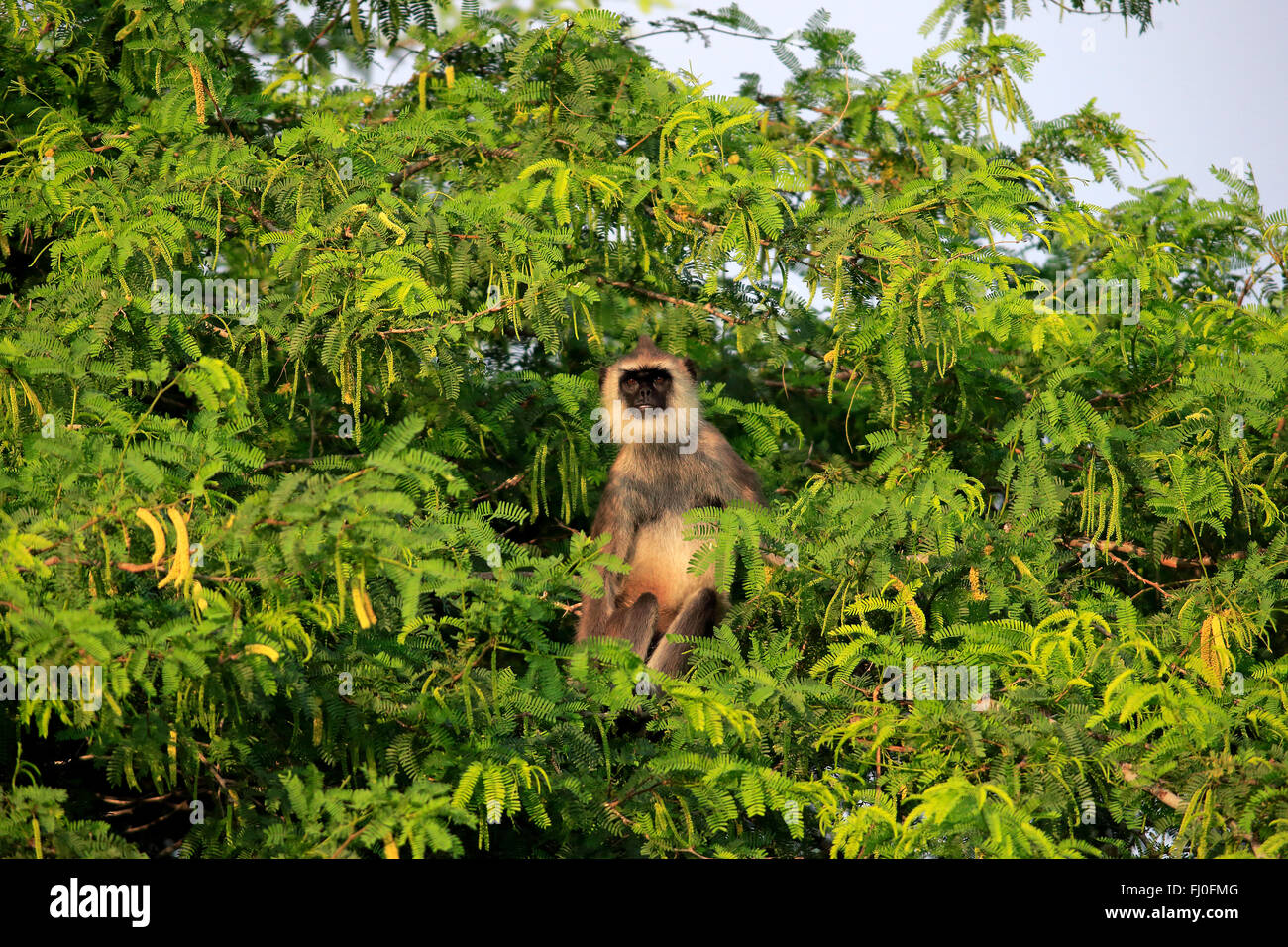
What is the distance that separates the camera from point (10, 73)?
665cm

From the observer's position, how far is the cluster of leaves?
436cm

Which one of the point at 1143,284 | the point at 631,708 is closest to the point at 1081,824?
the point at 631,708

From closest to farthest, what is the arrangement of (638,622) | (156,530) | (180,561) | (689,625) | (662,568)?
(180,561) → (156,530) → (689,625) → (638,622) → (662,568)

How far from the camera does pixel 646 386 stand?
26.4ft

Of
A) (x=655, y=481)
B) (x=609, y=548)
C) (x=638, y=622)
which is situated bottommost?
(x=638, y=622)

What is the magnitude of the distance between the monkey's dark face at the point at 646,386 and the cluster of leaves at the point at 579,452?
0.32 metres

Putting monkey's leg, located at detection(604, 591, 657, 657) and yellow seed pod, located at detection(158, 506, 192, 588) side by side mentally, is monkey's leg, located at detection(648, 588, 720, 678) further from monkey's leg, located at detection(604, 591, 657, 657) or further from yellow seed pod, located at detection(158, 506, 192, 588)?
yellow seed pod, located at detection(158, 506, 192, 588)

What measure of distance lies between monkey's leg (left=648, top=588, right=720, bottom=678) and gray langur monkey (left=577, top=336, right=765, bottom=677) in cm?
27

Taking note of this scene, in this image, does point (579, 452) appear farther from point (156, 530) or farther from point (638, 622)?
point (156, 530)

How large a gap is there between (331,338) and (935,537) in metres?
2.73

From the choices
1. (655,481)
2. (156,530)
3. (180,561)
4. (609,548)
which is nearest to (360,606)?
(180,561)

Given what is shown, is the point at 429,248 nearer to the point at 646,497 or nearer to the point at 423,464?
the point at 423,464

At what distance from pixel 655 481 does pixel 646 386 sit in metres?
0.59

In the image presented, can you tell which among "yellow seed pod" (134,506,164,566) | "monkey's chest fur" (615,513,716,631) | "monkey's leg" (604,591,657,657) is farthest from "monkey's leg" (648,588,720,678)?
"yellow seed pod" (134,506,164,566)
